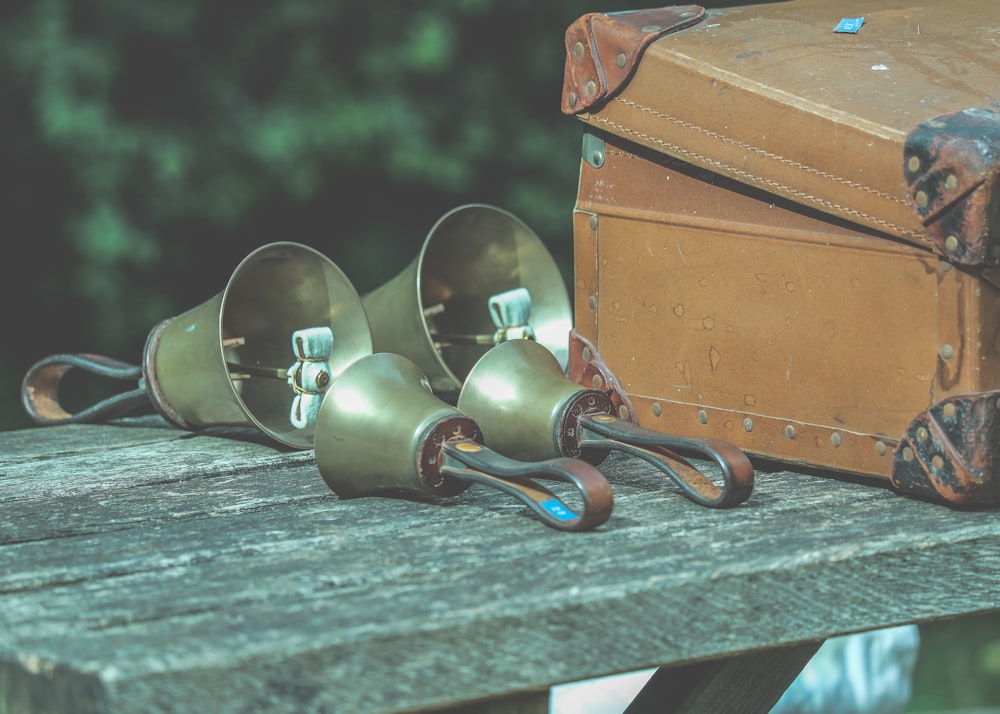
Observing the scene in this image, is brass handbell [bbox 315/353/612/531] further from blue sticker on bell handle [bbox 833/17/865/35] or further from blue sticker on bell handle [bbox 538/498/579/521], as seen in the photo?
blue sticker on bell handle [bbox 833/17/865/35]

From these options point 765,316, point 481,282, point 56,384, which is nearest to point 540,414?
point 765,316

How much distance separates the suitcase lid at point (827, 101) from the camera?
1505 mm

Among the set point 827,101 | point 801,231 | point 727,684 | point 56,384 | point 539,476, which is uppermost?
point 827,101

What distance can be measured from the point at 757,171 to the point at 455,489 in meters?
0.52

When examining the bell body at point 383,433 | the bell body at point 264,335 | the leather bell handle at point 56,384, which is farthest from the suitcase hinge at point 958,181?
the leather bell handle at point 56,384

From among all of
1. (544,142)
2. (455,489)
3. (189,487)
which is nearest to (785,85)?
(455,489)

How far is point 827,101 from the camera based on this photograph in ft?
5.33

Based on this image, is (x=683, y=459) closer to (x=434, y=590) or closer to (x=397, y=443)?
(x=397, y=443)

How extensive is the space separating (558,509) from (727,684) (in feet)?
0.97

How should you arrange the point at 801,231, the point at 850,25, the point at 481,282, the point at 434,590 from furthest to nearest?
the point at 481,282 → the point at 850,25 → the point at 801,231 → the point at 434,590

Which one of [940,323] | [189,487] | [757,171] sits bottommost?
[189,487]

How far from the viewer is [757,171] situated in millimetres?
1695

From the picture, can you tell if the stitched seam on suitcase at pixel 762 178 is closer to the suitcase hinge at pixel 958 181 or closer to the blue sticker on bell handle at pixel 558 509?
the suitcase hinge at pixel 958 181

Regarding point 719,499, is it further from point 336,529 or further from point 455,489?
point 336,529
